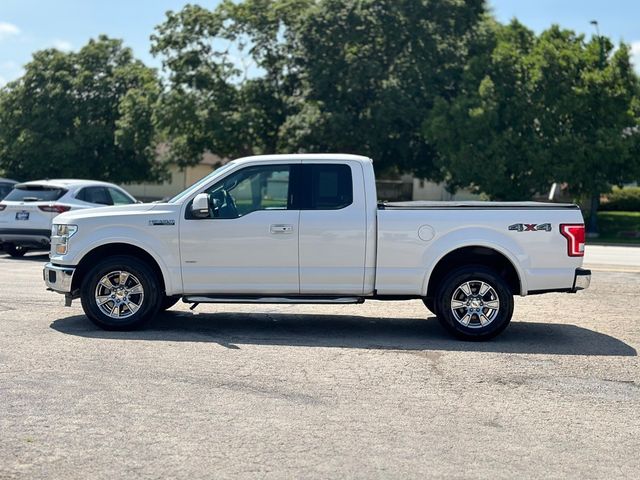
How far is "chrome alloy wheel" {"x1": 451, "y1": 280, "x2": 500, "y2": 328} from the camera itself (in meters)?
9.98

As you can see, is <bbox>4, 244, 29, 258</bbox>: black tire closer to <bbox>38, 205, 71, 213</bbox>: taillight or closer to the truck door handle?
<bbox>38, 205, 71, 213</bbox>: taillight

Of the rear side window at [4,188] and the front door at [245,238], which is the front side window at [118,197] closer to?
the rear side window at [4,188]

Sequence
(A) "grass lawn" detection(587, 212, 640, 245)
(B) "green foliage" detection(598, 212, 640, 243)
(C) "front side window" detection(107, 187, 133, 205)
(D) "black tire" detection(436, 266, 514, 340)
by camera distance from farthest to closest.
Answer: (B) "green foliage" detection(598, 212, 640, 243), (A) "grass lawn" detection(587, 212, 640, 245), (C) "front side window" detection(107, 187, 133, 205), (D) "black tire" detection(436, 266, 514, 340)

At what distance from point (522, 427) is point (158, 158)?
4847 centimetres

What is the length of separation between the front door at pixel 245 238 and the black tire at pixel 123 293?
0.40 m

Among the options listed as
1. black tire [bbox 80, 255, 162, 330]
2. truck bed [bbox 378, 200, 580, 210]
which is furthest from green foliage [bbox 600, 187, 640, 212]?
black tire [bbox 80, 255, 162, 330]

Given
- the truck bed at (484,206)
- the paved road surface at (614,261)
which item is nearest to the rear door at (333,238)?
the truck bed at (484,206)

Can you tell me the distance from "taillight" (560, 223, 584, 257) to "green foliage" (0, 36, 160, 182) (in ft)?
134

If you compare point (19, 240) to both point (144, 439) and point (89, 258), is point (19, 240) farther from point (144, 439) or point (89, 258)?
point (144, 439)

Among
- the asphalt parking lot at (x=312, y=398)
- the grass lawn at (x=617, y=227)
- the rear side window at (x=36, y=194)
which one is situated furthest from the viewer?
the grass lawn at (x=617, y=227)

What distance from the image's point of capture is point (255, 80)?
4422 centimetres

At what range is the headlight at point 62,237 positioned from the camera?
10.3m

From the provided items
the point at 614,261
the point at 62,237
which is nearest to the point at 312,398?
the point at 62,237

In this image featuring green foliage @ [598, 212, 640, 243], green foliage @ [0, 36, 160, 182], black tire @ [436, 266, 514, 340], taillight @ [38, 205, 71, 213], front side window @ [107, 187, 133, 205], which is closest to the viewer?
black tire @ [436, 266, 514, 340]
